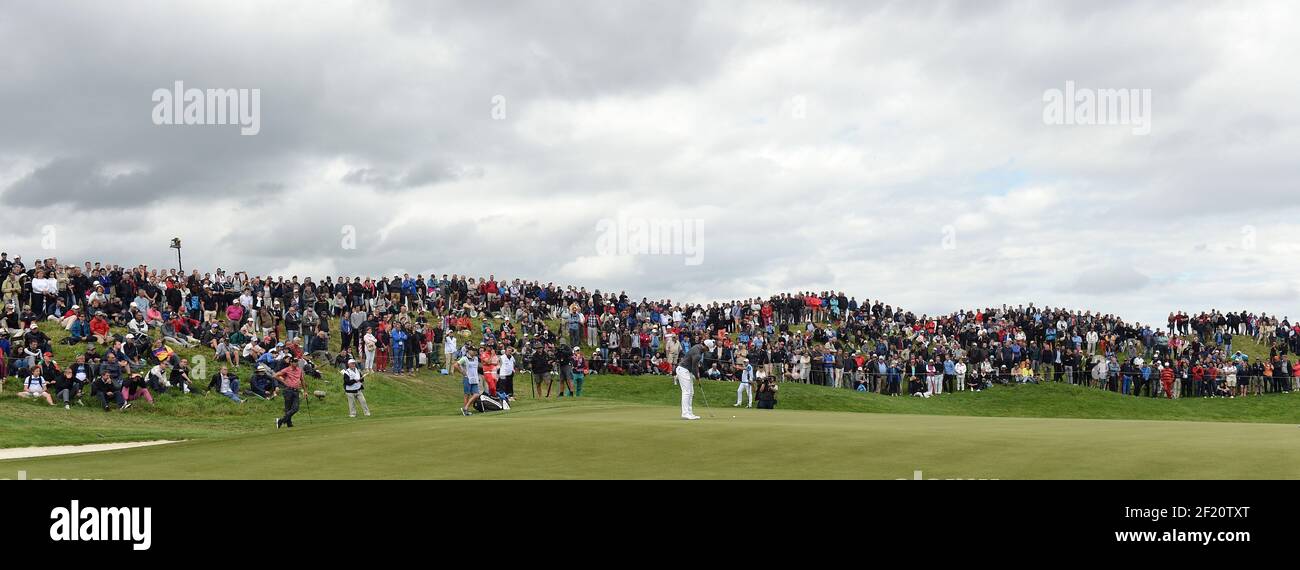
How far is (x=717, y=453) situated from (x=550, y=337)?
32021mm

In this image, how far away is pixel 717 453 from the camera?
18.3 metres

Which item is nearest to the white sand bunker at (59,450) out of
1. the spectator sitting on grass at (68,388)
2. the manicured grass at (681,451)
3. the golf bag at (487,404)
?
the manicured grass at (681,451)

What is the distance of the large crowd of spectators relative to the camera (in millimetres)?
38844

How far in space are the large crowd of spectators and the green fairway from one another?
48.6 ft

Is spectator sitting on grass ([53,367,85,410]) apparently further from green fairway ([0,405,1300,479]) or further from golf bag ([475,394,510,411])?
green fairway ([0,405,1300,479])

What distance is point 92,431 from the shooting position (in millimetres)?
28516

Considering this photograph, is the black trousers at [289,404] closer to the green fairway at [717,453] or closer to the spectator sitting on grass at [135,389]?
the green fairway at [717,453]

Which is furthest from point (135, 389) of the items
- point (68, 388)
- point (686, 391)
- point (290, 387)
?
point (686, 391)

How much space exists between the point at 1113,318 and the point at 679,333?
29278 mm

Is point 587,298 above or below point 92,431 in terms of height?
above

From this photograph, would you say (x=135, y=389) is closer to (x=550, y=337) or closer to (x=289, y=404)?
(x=289, y=404)

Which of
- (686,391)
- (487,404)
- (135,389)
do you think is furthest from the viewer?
(135,389)
